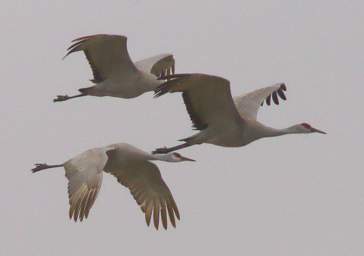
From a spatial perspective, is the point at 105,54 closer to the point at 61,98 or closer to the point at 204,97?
the point at 61,98

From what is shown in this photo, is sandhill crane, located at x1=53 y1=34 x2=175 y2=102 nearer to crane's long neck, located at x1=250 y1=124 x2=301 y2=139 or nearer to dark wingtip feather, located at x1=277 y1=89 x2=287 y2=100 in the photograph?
dark wingtip feather, located at x1=277 y1=89 x2=287 y2=100

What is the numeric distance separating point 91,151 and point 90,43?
2483mm

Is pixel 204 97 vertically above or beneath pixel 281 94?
above

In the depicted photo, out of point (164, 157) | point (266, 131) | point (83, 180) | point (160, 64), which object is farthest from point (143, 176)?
point (160, 64)

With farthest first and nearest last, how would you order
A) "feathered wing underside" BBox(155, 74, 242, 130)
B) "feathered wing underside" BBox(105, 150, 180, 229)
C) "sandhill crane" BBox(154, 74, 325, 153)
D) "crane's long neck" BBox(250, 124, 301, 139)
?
"feathered wing underside" BBox(105, 150, 180, 229) < "crane's long neck" BBox(250, 124, 301, 139) < "sandhill crane" BBox(154, 74, 325, 153) < "feathered wing underside" BBox(155, 74, 242, 130)

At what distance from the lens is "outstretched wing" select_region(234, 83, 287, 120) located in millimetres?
25453

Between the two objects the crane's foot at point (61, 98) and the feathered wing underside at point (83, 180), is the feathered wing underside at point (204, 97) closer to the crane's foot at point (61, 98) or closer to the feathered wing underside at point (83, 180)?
the feathered wing underside at point (83, 180)

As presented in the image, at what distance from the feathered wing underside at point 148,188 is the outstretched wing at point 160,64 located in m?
2.89

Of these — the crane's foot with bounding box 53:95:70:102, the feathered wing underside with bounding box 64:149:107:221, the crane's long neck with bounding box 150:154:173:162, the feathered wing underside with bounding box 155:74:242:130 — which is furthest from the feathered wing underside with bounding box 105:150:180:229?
the crane's foot with bounding box 53:95:70:102

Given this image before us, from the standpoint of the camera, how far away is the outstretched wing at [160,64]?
27.8 m

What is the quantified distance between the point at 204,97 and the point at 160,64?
524 cm

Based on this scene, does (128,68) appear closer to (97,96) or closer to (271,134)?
(97,96)

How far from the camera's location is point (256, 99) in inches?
1019

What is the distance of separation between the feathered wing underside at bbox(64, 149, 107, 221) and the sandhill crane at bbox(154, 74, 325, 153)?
1.31 meters
